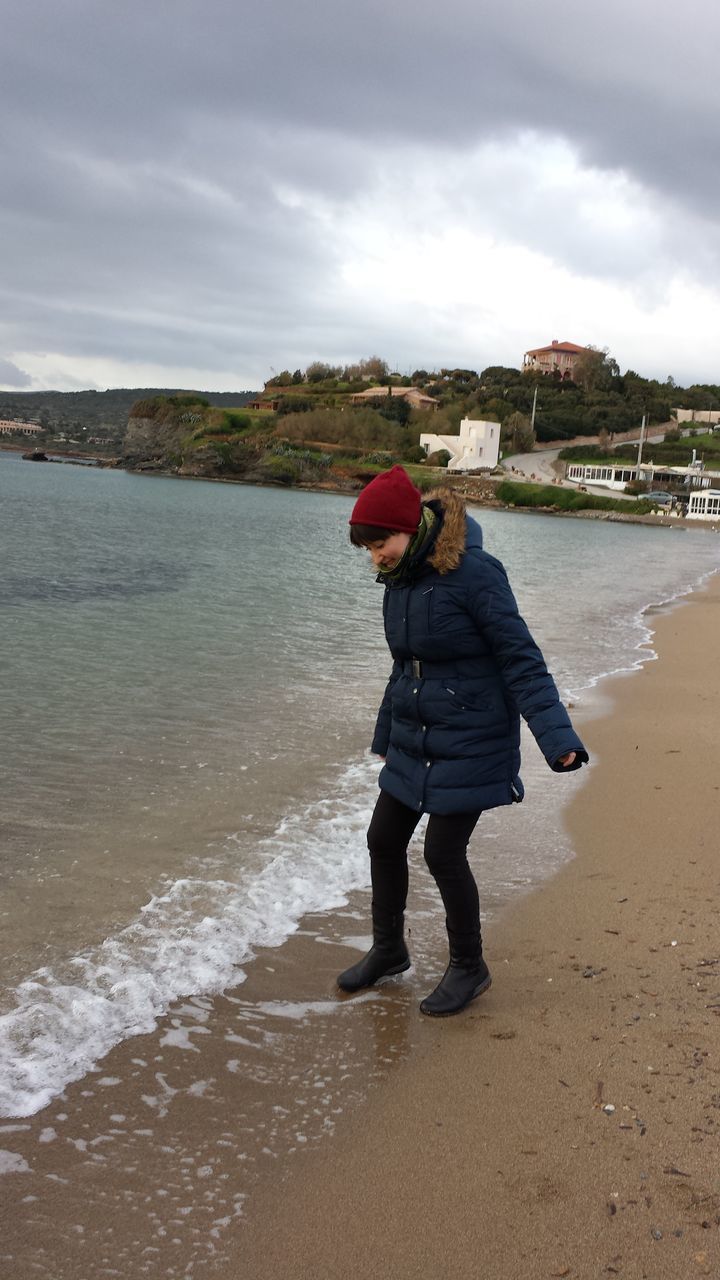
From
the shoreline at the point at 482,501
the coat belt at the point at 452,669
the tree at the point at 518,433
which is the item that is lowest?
the coat belt at the point at 452,669

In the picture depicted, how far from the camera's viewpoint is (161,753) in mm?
7426

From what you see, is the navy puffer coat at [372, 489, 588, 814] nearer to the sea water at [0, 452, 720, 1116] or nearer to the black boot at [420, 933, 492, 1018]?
the black boot at [420, 933, 492, 1018]

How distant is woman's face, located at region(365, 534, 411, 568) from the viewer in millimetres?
3467

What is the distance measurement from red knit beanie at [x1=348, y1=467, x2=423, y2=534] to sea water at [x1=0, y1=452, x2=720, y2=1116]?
1881mm

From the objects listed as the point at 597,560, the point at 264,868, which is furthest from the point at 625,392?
the point at 264,868

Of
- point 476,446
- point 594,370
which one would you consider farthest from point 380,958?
point 594,370

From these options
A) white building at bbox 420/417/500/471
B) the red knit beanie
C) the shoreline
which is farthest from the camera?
white building at bbox 420/417/500/471

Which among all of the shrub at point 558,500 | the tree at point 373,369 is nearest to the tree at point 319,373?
the tree at point 373,369

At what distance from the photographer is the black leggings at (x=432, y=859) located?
3643 millimetres

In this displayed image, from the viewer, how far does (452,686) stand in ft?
11.6

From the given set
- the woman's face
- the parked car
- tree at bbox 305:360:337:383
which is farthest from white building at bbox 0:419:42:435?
the woman's face

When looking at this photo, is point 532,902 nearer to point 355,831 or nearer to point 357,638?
point 355,831

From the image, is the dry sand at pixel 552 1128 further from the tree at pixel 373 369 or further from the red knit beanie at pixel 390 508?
the tree at pixel 373 369

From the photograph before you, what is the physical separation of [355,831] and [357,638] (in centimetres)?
840
